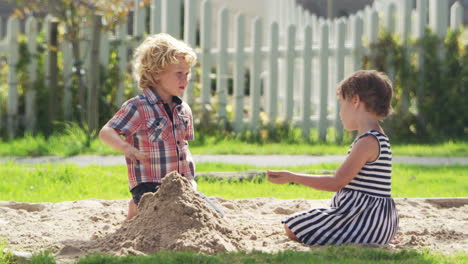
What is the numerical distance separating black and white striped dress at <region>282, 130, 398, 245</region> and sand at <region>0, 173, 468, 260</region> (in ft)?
0.38

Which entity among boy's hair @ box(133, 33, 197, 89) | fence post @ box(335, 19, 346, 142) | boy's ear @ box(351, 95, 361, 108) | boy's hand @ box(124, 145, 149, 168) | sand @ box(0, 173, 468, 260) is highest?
fence post @ box(335, 19, 346, 142)

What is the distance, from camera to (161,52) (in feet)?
14.2

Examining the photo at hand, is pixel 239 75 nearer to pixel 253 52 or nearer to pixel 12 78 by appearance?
pixel 253 52

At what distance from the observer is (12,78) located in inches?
389

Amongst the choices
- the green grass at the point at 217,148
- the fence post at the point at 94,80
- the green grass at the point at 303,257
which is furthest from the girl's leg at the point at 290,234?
the fence post at the point at 94,80

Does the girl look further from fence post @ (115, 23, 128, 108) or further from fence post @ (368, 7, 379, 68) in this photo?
fence post @ (115, 23, 128, 108)

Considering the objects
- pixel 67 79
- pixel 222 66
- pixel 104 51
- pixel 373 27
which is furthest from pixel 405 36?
pixel 67 79

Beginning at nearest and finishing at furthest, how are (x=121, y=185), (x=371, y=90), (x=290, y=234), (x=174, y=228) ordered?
(x=174, y=228) < (x=371, y=90) < (x=290, y=234) < (x=121, y=185)

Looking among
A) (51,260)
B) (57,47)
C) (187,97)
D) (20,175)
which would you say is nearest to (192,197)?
(51,260)

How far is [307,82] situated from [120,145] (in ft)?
20.2

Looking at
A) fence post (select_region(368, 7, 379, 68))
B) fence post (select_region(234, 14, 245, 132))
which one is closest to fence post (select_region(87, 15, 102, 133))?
fence post (select_region(234, 14, 245, 132))

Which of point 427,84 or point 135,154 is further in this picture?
point 427,84

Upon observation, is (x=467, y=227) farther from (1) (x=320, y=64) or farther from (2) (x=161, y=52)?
(1) (x=320, y=64)

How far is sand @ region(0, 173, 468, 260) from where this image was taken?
3623mm
